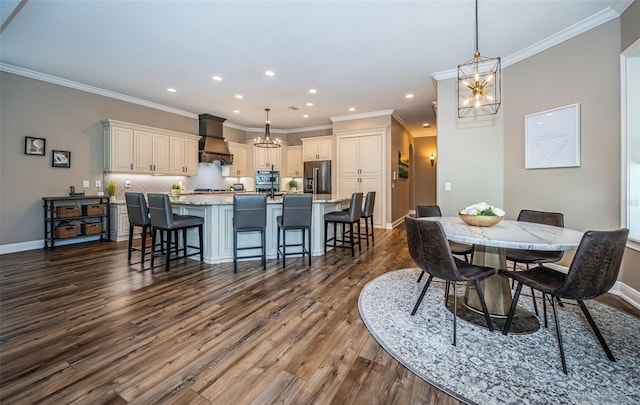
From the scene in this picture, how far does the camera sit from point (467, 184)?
409cm

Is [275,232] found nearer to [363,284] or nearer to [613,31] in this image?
[363,284]

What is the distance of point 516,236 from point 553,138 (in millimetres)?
2203

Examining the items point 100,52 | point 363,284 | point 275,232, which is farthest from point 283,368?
point 100,52

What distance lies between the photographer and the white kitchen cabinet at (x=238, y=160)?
767 cm

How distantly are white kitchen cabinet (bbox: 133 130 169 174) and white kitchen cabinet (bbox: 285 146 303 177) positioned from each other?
345 centimetres

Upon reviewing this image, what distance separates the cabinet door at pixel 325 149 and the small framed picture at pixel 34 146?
18.5 feet

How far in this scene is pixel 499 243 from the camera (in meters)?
1.70

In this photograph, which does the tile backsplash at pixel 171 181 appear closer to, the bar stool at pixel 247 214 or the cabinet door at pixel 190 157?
the cabinet door at pixel 190 157

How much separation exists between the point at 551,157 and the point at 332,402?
364 cm

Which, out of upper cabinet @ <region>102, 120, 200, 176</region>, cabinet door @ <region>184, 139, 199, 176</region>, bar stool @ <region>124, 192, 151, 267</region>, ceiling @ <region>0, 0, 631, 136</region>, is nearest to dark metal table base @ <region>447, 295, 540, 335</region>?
ceiling @ <region>0, 0, 631, 136</region>

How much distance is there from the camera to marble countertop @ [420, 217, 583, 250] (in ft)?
5.30

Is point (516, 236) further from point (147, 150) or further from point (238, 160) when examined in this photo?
point (238, 160)

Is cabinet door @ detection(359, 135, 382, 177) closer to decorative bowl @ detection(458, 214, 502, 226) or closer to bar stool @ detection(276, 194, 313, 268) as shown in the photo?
bar stool @ detection(276, 194, 313, 268)

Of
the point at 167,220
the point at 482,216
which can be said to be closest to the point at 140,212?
the point at 167,220
